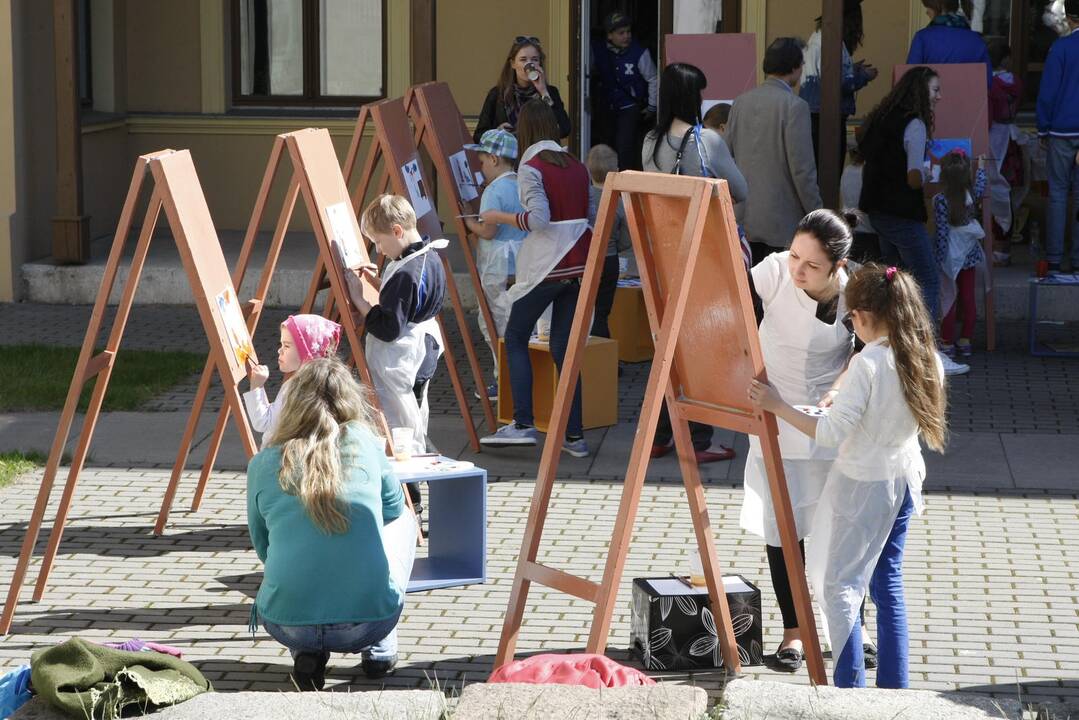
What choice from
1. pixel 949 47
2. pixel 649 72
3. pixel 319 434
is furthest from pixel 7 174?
pixel 319 434

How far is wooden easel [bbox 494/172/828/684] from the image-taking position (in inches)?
194

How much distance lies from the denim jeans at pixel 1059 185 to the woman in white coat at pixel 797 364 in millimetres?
7264

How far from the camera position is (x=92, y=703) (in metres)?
4.31

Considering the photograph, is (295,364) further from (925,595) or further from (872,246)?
(872,246)

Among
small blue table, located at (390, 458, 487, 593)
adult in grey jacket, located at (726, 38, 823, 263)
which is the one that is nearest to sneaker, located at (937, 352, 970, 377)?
adult in grey jacket, located at (726, 38, 823, 263)

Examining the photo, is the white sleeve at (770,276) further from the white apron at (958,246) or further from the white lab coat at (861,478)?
the white apron at (958,246)

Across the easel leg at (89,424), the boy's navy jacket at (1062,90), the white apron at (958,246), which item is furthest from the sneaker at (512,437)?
the boy's navy jacket at (1062,90)

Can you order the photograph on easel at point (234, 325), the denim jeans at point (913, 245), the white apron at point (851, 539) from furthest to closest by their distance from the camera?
1. the denim jeans at point (913, 245)
2. the photograph on easel at point (234, 325)
3. the white apron at point (851, 539)

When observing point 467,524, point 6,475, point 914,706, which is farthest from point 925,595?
point 6,475

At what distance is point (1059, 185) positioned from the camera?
12125 mm

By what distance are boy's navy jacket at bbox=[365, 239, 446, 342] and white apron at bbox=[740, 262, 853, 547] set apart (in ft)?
6.62

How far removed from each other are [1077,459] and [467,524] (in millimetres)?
3692

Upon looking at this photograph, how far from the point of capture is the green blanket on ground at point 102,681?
4.33 m

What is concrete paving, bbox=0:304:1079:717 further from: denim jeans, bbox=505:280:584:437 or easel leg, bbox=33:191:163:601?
denim jeans, bbox=505:280:584:437
